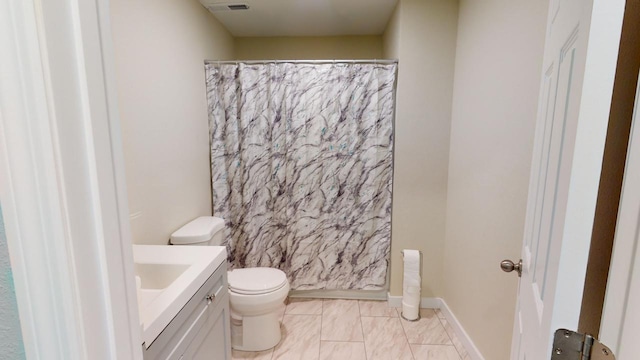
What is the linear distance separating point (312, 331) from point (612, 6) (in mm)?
2228

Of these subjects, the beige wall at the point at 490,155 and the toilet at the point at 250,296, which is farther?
the toilet at the point at 250,296

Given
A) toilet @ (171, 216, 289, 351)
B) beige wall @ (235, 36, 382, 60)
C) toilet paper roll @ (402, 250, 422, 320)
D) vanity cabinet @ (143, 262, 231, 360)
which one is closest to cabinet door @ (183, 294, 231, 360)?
vanity cabinet @ (143, 262, 231, 360)

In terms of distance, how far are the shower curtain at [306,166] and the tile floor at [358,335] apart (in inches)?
8.7

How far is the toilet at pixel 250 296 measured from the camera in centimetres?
183

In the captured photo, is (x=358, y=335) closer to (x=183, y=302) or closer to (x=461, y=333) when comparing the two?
(x=461, y=333)

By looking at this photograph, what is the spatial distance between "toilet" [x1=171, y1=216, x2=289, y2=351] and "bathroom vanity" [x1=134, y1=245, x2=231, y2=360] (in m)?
0.37

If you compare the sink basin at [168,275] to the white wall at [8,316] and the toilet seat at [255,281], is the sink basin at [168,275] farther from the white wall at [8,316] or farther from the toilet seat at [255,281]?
the toilet seat at [255,281]

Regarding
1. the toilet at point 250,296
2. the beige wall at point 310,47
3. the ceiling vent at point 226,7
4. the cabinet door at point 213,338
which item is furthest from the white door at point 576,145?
the beige wall at point 310,47

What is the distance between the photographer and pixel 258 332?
6.33 ft

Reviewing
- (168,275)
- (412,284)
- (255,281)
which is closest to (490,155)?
(412,284)

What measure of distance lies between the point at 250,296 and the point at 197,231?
0.53 m

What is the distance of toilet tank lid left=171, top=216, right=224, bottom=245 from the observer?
1.81 meters

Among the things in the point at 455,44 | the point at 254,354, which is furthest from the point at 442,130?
the point at 254,354

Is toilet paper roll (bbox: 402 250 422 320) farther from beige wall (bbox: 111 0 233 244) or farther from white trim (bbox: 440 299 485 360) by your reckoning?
beige wall (bbox: 111 0 233 244)
